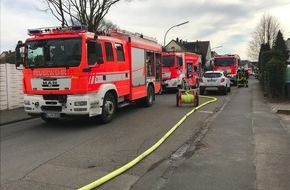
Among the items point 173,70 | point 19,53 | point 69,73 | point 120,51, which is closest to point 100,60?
point 69,73

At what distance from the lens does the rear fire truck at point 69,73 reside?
35.0 ft

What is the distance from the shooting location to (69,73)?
10.7 meters

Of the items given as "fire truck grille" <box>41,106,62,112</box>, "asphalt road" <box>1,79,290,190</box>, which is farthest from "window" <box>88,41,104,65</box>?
"asphalt road" <box>1,79,290,190</box>

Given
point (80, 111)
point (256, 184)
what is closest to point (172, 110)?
point (80, 111)

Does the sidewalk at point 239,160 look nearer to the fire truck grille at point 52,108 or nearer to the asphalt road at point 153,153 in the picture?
the asphalt road at point 153,153

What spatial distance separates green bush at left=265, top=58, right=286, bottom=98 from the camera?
57.7ft

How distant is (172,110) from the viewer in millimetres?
14891

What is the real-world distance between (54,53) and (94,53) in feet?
3.73

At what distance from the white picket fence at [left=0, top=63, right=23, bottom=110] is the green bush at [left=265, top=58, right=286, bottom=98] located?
37.6 feet

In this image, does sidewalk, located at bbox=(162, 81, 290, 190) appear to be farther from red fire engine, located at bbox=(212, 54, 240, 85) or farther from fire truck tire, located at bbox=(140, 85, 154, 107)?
red fire engine, located at bbox=(212, 54, 240, 85)

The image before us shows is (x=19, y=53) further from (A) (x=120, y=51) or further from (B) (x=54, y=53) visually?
(A) (x=120, y=51)

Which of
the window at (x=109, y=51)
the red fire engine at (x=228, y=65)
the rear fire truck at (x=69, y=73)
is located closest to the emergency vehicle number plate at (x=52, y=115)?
the rear fire truck at (x=69, y=73)

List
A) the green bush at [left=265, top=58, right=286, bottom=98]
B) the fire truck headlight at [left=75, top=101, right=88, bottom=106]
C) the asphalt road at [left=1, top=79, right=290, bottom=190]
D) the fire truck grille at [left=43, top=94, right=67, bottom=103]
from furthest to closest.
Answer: the green bush at [left=265, top=58, right=286, bottom=98] → the fire truck grille at [left=43, top=94, right=67, bottom=103] → the fire truck headlight at [left=75, top=101, right=88, bottom=106] → the asphalt road at [left=1, top=79, right=290, bottom=190]

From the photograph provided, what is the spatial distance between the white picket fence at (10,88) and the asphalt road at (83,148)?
353 centimetres
